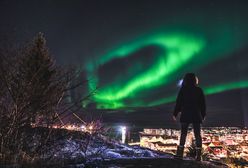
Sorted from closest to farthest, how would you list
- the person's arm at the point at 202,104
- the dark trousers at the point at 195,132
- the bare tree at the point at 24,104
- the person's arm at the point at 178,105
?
the bare tree at the point at 24,104 → the dark trousers at the point at 195,132 → the person's arm at the point at 202,104 → the person's arm at the point at 178,105

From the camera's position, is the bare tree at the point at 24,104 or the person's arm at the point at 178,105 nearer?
the bare tree at the point at 24,104

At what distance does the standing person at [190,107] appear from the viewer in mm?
7676

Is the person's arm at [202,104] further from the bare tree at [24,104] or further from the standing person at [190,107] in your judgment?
the bare tree at [24,104]

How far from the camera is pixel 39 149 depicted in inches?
267

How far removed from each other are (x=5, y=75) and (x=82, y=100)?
206 centimetres

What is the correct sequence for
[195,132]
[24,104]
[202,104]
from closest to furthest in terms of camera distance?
[24,104] < [195,132] < [202,104]

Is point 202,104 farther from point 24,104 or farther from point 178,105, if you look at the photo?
point 24,104

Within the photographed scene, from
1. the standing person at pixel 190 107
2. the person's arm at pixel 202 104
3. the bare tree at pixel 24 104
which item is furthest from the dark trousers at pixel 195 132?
the bare tree at pixel 24 104

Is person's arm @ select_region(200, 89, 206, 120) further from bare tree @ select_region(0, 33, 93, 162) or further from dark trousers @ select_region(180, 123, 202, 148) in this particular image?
bare tree @ select_region(0, 33, 93, 162)

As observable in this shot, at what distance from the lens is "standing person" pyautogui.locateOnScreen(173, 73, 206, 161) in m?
7.68

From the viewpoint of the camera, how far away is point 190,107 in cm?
775

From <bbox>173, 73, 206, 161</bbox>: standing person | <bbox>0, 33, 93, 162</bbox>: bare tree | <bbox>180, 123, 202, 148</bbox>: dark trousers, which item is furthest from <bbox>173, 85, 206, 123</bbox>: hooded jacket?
<bbox>0, 33, 93, 162</bbox>: bare tree

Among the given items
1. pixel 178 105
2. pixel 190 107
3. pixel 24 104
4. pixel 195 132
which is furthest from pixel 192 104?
pixel 24 104

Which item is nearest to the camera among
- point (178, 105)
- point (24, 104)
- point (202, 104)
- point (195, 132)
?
point (24, 104)
